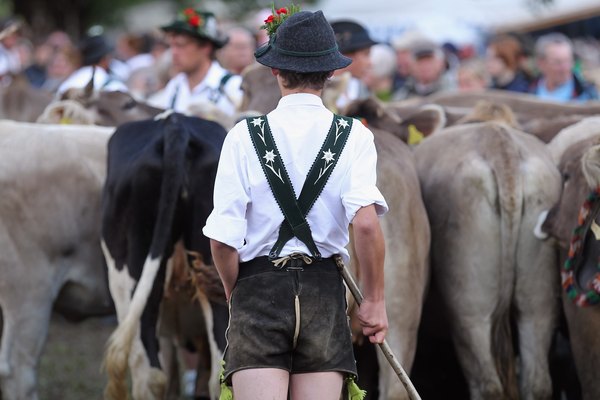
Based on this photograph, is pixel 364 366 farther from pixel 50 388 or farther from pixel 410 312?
pixel 50 388

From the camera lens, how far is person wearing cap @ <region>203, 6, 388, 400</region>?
4.07m

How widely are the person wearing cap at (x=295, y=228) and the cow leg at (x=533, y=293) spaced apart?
2.29 m

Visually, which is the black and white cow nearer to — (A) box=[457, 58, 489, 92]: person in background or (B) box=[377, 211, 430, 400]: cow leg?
(B) box=[377, 211, 430, 400]: cow leg

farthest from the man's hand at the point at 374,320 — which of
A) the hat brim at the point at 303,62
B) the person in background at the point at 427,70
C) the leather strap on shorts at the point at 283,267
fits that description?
the person in background at the point at 427,70

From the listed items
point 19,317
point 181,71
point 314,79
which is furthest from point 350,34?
point 314,79

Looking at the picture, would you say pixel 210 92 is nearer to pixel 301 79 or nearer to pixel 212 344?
pixel 212 344

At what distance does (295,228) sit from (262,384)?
59 centimetres

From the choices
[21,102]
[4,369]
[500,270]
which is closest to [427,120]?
[500,270]

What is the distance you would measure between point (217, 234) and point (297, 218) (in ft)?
0.99

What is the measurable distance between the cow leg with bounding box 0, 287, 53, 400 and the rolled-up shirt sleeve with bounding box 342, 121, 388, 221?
3077mm

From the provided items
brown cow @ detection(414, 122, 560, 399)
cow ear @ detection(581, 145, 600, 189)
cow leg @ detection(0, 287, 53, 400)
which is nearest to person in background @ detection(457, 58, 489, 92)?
brown cow @ detection(414, 122, 560, 399)

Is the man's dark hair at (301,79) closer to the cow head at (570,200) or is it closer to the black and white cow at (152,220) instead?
the black and white cow at (152,220)

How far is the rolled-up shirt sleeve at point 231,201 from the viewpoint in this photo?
405 centimetres

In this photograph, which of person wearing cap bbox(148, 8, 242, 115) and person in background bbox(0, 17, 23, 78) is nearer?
person wearing cap bbox(148, 8, 242, 115)
